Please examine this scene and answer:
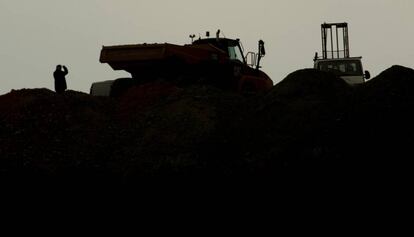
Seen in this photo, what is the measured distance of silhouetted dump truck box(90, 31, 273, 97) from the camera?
17.2 m

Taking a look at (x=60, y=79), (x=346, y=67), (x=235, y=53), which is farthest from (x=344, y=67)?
(x=60, y=79)

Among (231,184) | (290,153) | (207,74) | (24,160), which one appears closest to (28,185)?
(24,160)

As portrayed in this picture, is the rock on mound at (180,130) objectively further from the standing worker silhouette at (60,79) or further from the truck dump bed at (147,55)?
the standing worker silhouette at (60,79)

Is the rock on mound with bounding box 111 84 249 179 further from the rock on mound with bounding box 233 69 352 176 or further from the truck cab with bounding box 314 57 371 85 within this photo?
the truck cab with bounding box 314 57 371 85

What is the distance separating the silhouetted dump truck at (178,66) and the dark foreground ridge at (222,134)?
7.18 ft

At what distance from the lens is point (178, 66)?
1753 cm

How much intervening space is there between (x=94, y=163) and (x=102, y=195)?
2.45 feet

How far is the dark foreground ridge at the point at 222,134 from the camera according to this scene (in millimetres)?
12125

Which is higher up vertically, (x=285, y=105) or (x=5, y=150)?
(x=285, y=105)

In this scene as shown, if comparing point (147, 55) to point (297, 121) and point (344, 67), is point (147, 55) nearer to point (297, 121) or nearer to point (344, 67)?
point (297, 121)

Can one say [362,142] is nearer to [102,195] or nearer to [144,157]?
[144,157]

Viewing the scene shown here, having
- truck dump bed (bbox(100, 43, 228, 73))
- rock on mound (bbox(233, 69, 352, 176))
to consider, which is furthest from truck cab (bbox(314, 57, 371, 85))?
→ rock on mound (bbox(233, 69, 352, 176))

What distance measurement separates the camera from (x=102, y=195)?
12820mm

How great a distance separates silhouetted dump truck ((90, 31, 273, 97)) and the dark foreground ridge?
2188 mm
